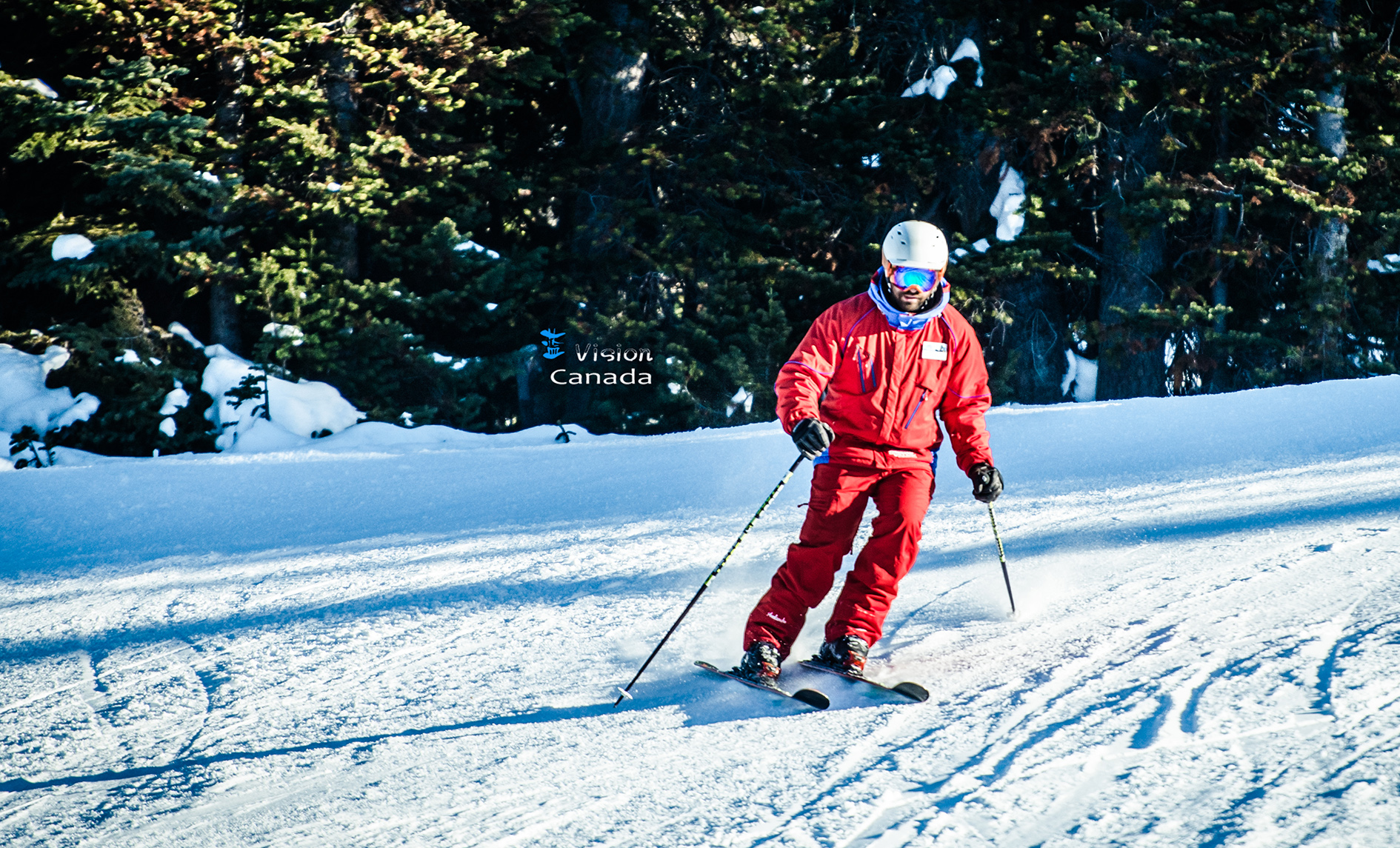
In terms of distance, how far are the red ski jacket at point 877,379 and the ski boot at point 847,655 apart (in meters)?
0.57

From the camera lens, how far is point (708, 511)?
606 centimetres

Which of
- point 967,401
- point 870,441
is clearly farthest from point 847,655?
point 967,401

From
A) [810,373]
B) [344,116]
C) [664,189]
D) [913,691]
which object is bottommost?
[913,691]

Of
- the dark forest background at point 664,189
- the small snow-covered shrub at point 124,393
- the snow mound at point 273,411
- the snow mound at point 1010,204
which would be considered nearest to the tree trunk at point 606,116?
the dark forest background at point 664,189

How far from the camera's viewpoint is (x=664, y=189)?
41.1 ft

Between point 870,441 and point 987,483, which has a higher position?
point 870,441

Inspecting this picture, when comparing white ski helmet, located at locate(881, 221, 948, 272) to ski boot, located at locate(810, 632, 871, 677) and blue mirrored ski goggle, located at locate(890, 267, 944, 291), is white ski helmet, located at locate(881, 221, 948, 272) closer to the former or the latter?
blue mirrored ski goggle, located at locate(890, 267, 944, 291)

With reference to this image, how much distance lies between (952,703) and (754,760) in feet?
2.24

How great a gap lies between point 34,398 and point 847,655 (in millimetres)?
9680

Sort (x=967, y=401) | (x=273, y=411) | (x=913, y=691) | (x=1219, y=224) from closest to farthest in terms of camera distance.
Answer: (x=913, y=691) → (x=967, y=401) → (x=273, y=411) → (x=1219, y=224)

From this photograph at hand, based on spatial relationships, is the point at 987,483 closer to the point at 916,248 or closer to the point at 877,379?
the point at 877,379

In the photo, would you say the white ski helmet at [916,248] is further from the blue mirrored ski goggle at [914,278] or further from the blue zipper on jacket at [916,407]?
the blue zipper on jacket at [916,407]

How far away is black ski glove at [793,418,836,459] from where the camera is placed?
122 inches

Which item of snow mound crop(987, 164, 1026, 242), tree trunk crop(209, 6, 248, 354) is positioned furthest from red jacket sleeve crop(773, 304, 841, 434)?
snow mound crop(987, 164, 1026, 242)
